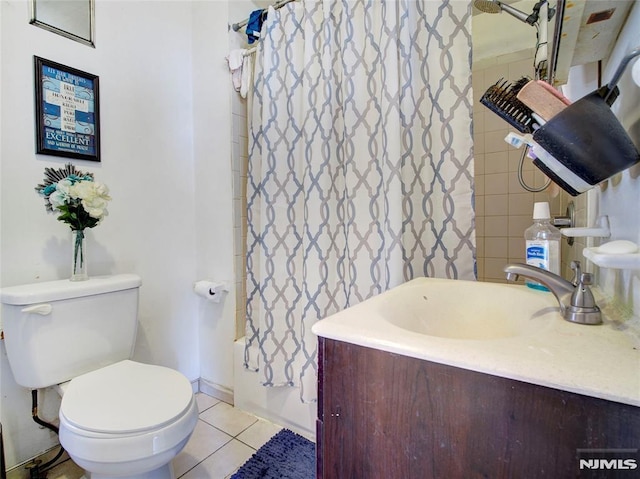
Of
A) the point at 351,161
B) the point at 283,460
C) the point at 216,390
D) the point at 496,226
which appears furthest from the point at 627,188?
the point at 216,390

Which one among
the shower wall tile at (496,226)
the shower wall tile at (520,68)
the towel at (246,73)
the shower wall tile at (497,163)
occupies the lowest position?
the shower wall tile at (496,226)

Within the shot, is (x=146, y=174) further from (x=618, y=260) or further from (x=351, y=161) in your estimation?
(x=618, y=260)

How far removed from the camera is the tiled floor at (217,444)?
1224mm

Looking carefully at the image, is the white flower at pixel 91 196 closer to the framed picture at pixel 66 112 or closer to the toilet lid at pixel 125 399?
the framed picture at pixel 66 112

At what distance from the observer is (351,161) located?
3.97 feet

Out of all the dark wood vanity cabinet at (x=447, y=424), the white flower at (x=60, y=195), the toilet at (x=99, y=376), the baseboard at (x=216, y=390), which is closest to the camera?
the dark wood vanity cabinet at (x=447, y=424)

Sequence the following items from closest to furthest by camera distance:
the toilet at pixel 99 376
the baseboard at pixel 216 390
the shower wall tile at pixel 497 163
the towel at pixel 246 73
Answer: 1. the toilet at pixel 99 376
2. the towel at pixel 246 73
3. the baseboard at pixel 216 390
4. the shower wall tile at pixel 497 163

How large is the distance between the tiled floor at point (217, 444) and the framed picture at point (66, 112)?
1272mm

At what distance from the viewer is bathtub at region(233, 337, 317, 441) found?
1.43 meters

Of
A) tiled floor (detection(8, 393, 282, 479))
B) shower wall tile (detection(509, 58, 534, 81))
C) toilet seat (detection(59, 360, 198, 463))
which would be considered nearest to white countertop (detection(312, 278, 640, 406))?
toilet seat (detection(59, 360, 198, 463))

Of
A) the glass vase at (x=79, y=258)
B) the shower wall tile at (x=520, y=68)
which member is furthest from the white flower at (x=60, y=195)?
the shower wall tile at (x=520, y=68)

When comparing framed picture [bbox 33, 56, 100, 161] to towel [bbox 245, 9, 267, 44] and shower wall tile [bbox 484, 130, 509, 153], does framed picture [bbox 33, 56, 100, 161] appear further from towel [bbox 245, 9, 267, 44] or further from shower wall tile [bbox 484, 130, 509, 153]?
shower wall tile [bbox 484, 130, 509, 153]

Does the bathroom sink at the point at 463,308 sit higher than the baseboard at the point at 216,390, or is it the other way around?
the bathroom sink at the point at 463,308

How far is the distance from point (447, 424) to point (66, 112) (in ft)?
5.59
